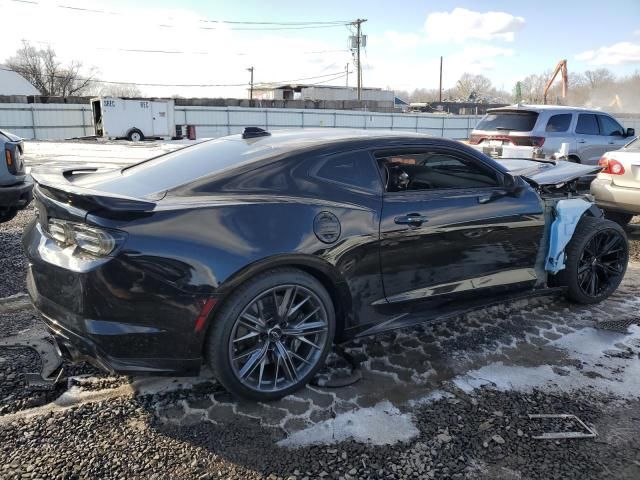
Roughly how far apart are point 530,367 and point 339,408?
1.42 m

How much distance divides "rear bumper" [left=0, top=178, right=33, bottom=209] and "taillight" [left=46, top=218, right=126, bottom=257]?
3.67m

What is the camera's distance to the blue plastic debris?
4145mm

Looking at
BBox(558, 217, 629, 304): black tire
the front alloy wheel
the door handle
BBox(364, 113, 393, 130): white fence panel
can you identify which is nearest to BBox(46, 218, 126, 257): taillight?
the front alloy wheel

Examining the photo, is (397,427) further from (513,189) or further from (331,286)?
(513,189)

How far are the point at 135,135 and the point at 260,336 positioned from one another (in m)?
28.4

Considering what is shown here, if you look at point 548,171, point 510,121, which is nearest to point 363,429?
point 548,171

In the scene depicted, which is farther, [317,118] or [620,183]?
[317,118]

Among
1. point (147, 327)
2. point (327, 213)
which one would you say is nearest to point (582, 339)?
point (327, 213)

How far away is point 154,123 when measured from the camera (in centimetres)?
2891

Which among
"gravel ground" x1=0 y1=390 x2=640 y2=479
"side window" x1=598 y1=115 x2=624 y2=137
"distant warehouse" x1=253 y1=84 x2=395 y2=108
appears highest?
"distant warehouse" x1=253 y1=84 x2=395 y2=108

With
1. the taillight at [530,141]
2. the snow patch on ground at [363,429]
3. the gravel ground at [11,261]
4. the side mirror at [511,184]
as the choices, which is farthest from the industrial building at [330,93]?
the snow patch on ground at [363,429]

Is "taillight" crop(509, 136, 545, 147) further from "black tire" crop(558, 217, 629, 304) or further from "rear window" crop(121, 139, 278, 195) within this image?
"rear window" crop(121, 139, 278, 195)

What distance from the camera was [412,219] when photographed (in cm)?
327

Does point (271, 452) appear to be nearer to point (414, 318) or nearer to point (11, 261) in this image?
point (414, 318)
